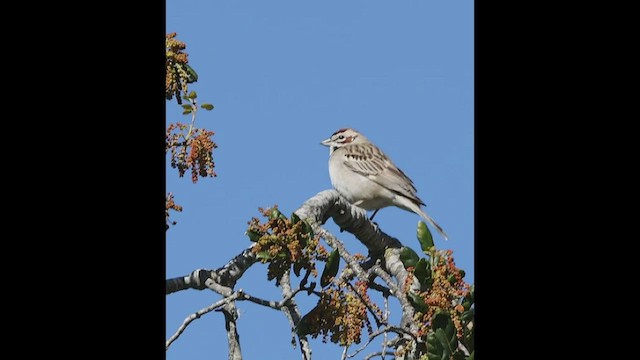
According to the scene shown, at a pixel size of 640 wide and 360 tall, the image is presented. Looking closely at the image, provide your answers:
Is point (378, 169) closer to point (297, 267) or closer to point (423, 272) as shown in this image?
point (423, 272)

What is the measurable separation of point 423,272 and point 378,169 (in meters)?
5.06

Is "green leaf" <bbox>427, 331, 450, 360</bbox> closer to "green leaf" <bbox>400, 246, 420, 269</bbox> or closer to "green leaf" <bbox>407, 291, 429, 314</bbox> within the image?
"green leaf" <bbox>407, 291, 429, 314</bbox>

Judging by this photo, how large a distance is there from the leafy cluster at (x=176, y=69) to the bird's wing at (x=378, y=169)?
4.84 m

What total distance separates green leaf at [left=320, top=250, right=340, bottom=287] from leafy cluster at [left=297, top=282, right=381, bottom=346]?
0.12m

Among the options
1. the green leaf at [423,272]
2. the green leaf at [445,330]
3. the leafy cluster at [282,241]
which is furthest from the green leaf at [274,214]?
the green leaf at [445,330]

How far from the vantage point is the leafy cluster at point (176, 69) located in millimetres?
4773

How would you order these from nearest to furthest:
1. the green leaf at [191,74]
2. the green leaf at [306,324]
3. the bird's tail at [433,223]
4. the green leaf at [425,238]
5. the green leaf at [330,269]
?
the green leaf at [306,324], the green leaf at [330,269], the green leaf at [191,74], the green leaf at [425,238], the bird's tail at [433,223]

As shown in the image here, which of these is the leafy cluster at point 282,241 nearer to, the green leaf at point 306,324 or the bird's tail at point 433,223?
the green leaf at point 306,324

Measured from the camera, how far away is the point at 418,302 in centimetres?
451

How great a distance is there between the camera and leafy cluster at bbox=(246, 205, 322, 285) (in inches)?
187

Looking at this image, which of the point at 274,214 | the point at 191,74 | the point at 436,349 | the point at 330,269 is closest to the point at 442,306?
the point at 436,349
